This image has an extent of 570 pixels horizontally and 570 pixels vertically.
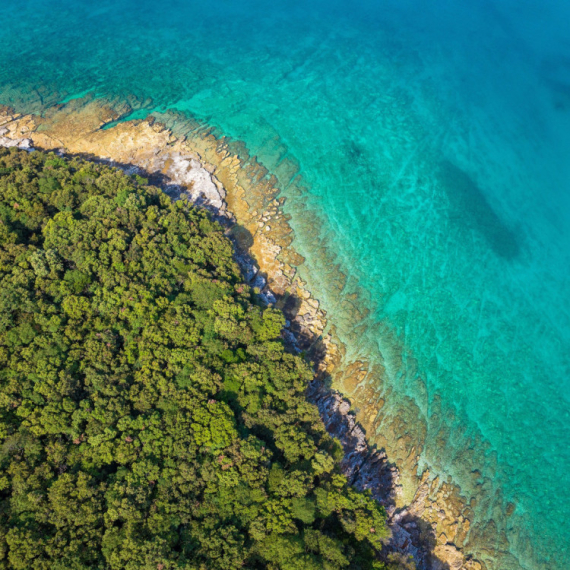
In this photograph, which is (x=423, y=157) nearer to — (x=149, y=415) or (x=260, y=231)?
(x=260, y=231)

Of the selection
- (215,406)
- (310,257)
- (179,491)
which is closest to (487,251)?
(310,257)

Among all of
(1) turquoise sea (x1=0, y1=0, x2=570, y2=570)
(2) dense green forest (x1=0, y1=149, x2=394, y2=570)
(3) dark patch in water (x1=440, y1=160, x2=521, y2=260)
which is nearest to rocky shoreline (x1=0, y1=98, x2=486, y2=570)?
(1) turquoise sea (x1=0, y1=0, x2=570, y2=570)

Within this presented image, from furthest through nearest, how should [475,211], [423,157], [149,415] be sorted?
[423,157] → [475,211] → [149,415]

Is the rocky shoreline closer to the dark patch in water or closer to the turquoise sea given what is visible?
the turquoise sea

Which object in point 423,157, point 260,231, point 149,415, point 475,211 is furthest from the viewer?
point 423,157

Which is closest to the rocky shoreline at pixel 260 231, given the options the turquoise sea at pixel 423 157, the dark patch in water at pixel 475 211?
the turquoise sea at pixel 423 157

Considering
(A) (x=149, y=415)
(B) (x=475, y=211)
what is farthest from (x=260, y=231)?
(B) (x=475, y=211)
